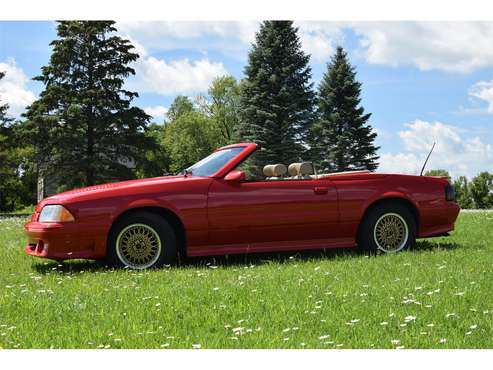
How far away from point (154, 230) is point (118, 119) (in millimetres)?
27621

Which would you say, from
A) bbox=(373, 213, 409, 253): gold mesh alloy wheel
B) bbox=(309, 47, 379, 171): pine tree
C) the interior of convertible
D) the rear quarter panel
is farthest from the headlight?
bbox=(309, 47, 379, 171): pine tree

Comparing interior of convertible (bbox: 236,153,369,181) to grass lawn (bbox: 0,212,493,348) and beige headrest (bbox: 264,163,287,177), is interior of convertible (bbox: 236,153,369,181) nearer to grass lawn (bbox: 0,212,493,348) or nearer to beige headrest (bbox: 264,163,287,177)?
beige headrest (bbox: 264,163,287,177)

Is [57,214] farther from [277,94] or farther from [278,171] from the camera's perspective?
[277,94]

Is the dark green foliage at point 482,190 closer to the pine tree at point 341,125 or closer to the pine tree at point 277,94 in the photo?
the pine tree at point 341,125

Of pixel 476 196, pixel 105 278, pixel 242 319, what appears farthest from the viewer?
pixel 476 196

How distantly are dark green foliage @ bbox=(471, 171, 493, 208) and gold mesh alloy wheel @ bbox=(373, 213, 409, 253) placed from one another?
2457 centimetres

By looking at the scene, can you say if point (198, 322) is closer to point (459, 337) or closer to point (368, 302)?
point (368, 302)

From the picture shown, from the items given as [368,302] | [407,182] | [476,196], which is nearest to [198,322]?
[368,302]

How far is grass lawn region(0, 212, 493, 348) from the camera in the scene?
4.25m

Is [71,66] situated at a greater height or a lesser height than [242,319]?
greater

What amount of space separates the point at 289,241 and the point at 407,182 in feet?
6.62

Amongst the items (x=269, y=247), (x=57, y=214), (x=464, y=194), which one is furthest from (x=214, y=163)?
(x=464, y=194)

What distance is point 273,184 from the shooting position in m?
7.85

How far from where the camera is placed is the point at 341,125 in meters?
38.8
